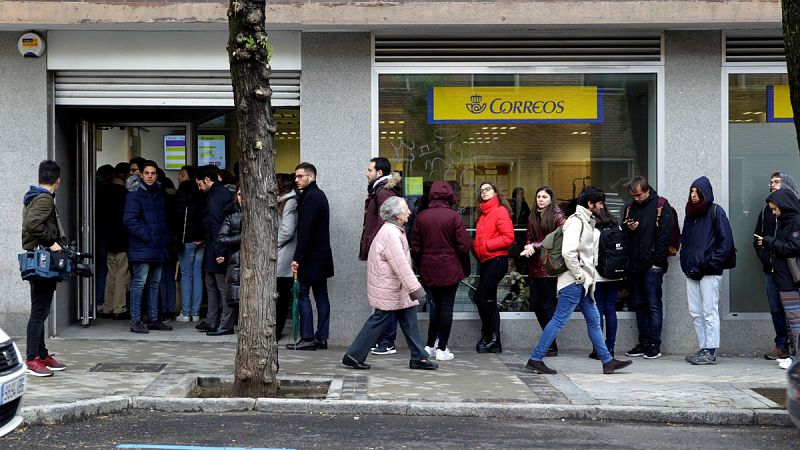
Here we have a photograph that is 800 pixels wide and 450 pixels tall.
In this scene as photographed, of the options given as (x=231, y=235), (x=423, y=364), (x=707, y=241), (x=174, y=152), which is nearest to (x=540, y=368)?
(x=423, y=364)

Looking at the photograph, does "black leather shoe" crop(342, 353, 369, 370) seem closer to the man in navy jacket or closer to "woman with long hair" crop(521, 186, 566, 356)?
"woman with long hair" crop(521, 186, 566, 356)

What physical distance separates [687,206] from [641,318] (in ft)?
4.54

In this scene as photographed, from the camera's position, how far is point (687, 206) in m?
11.0

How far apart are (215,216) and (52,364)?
3.32 metres

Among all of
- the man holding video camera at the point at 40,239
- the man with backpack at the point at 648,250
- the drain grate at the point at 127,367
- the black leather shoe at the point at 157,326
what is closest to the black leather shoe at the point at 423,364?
the drain grate at the point at 127,367

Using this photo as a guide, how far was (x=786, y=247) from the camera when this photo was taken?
10477 mm

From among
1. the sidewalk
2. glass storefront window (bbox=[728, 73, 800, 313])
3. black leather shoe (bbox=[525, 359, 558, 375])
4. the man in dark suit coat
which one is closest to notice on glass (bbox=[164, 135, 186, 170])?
the sidewalk

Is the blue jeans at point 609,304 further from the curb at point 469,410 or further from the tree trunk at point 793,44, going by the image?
the tree trunk at point 793,44

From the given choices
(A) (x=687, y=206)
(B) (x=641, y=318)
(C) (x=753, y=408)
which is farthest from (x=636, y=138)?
(C) (x=753, y=408)

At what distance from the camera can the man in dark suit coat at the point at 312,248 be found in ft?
36.3

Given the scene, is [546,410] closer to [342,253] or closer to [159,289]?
[342,253]

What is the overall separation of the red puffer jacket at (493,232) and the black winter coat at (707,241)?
193cm

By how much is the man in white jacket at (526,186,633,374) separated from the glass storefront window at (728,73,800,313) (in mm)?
2763

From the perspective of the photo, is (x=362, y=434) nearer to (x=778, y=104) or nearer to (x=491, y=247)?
(x=491, y=247)
